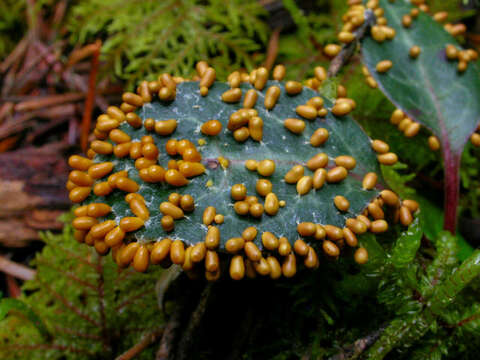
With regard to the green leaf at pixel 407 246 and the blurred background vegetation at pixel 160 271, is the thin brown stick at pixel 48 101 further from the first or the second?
the green leaf at pixel 407 246

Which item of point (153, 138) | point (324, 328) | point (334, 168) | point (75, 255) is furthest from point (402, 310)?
point (75, 255)

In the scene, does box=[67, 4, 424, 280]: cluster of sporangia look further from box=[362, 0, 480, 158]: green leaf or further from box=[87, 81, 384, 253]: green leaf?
box=[362, 0, 480, 158]: green leaf

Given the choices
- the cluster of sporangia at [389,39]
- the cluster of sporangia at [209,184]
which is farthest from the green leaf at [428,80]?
the cluster of sporangia at [209,184]

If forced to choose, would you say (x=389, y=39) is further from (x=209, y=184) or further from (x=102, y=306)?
(x=102, y=306)

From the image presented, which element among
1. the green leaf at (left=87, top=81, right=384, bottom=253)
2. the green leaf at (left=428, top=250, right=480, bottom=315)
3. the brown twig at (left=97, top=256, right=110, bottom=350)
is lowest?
the brown twig at (left=97, top=256, right=110, bottom=350)

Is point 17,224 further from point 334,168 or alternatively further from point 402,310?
point 402,310

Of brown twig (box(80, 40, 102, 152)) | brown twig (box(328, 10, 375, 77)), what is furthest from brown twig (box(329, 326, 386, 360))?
brown twig (box(80, 40, 102, 152))
